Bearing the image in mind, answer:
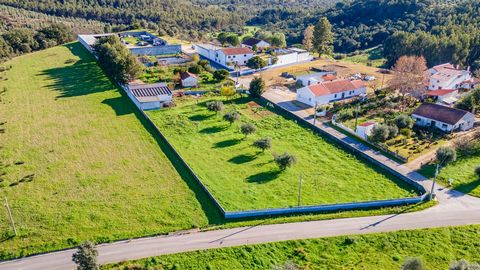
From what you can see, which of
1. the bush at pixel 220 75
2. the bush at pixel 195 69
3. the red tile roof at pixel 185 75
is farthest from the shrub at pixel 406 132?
the bush at pixel 195 69

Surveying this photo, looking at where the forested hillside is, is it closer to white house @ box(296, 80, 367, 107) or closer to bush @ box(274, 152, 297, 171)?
white house @ box(296, 80, 367, 107)

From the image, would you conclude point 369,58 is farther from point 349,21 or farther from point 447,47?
point 349,21

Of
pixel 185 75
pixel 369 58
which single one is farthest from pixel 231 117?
pixel 369 58

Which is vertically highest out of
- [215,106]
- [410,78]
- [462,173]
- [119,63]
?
[119,63]

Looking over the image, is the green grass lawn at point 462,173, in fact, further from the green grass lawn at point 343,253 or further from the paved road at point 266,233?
the green grass lawn at point 343,253

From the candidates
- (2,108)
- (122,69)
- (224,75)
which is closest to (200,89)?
(224,75)
